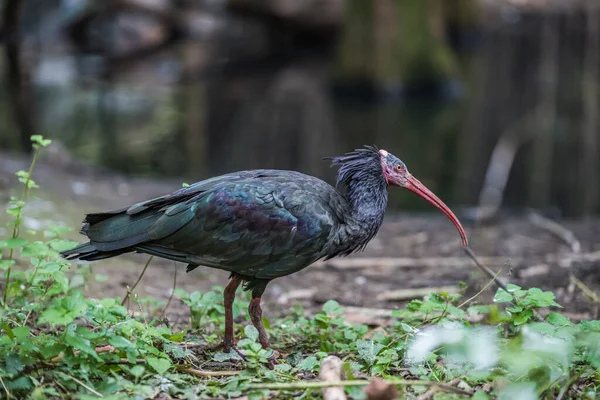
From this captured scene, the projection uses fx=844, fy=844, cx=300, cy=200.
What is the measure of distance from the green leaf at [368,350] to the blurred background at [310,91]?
5617 mm

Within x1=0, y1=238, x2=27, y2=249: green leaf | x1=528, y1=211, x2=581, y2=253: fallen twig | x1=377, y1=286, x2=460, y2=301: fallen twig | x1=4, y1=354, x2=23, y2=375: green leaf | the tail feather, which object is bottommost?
x1=528, y1=211, x2=581, y2=253: fallen twig

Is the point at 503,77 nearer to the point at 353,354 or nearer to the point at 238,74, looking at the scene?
the point at 238,74

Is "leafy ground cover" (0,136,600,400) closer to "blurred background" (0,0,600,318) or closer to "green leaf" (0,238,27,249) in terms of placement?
"green leaf" (0,238,27,249)

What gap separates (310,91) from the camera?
22125mm

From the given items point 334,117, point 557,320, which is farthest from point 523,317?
point 334,117

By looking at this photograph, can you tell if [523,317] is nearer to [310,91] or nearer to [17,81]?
[310,91]

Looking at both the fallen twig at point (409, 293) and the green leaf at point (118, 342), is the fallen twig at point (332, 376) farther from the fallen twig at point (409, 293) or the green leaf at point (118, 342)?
the fallen twig at point (409, 293)

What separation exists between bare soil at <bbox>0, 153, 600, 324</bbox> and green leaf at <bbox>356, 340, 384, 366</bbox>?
4.42 feet

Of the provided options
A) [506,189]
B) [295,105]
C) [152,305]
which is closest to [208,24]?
[295,105]

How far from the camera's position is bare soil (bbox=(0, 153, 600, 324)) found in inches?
255

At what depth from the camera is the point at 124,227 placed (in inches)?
184

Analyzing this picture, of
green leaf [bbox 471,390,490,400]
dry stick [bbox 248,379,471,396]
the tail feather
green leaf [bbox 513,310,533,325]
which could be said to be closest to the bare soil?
the tail feather

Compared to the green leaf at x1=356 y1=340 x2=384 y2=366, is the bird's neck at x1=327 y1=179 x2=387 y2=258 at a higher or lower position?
higher

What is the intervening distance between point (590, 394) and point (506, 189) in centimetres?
981
